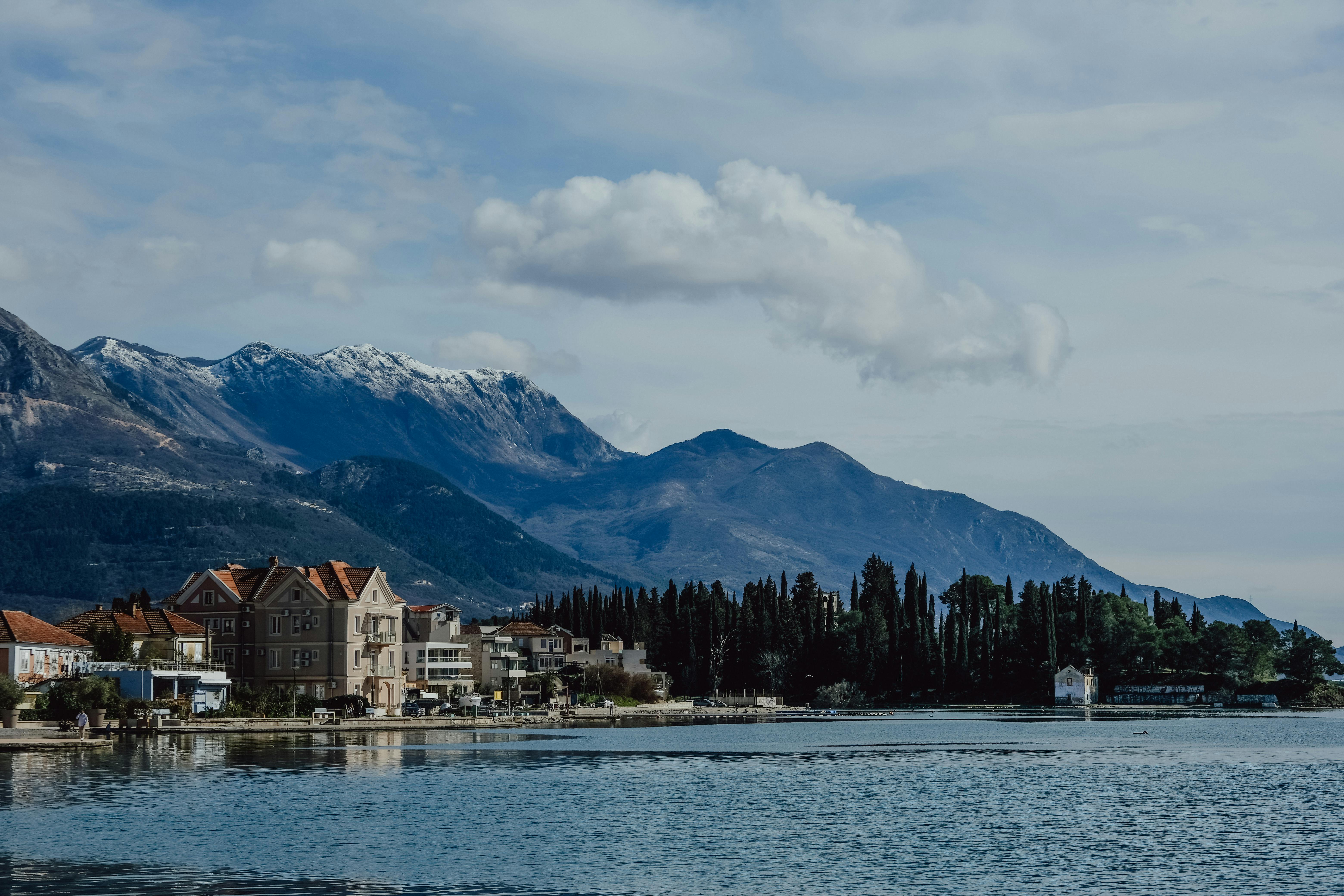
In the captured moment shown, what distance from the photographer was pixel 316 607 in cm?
13600

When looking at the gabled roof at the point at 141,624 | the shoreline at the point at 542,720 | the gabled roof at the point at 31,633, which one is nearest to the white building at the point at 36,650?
the gabled roof at the point at 31,633

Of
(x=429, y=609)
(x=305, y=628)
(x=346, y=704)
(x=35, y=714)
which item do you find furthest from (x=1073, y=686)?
(x=35, y=714)

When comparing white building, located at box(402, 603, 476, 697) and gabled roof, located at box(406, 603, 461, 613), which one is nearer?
white building, located at box(402, 603, 476, 697)

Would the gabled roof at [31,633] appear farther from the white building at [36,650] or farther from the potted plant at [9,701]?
the potted plant at [9,701]

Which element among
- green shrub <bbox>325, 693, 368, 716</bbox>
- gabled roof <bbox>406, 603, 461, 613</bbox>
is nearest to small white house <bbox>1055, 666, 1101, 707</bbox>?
gabled roof <bbox>406, 603, 461, 613</bbox>

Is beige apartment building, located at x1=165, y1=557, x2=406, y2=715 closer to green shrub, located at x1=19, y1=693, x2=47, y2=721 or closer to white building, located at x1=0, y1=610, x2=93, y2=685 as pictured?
white building, located at x1=0, y1=610, x2=93, y2=685

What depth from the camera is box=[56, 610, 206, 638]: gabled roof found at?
431 feet

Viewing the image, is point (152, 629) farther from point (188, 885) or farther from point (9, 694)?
point (188, 885)

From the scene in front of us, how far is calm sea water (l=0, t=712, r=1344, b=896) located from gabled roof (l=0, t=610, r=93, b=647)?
23.2 m

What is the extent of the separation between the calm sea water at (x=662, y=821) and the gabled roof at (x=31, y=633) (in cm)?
2324

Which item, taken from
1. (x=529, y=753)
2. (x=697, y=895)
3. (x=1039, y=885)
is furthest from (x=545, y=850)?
(x=529, y=753)

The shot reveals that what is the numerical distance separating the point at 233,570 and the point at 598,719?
4147cm

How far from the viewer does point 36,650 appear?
377ft

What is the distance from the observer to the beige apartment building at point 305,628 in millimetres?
135375
